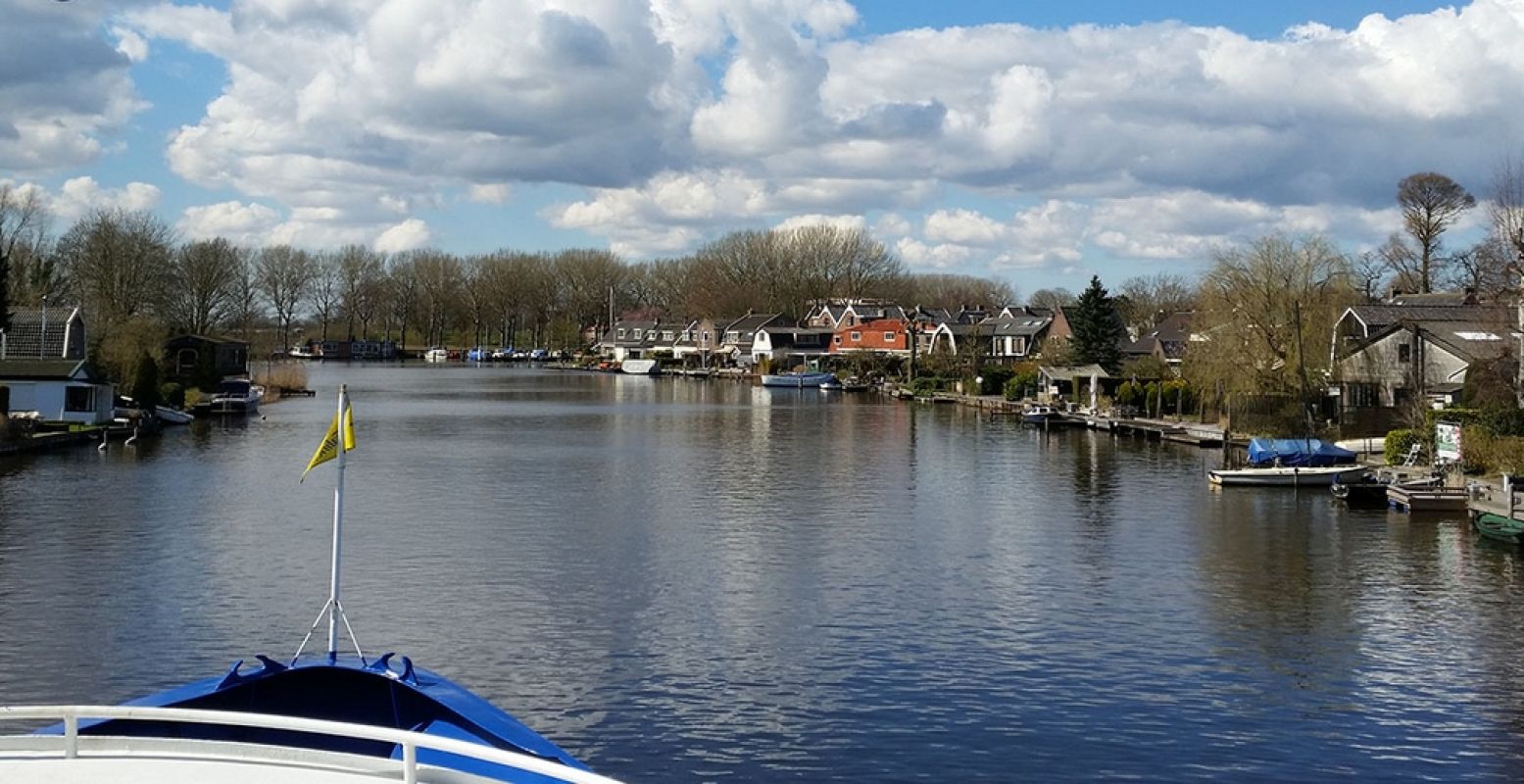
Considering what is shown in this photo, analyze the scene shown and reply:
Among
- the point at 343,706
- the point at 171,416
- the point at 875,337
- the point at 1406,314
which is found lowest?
the point at 343,706

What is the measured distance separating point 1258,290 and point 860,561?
34999mm

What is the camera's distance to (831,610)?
24.2 metres

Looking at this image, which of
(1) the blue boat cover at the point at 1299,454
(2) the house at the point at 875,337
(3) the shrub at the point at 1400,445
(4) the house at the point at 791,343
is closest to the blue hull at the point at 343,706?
(1) the blue boat cover at the point at 1299,454

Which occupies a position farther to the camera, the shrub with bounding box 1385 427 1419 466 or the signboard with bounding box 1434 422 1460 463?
the shrub with bounding box 1385 427 1419 466

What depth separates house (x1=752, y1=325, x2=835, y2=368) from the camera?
131875 mm

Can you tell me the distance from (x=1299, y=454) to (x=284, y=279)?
134m

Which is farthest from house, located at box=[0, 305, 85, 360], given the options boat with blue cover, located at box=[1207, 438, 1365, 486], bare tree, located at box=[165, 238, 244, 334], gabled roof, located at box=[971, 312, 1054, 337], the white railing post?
gabled roof, located at box=[971, 312, 1054, 337]

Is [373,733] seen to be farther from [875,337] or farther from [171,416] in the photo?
[875,337]

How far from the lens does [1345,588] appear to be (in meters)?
26.8

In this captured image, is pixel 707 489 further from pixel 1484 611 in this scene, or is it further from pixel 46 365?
pixel 46 365

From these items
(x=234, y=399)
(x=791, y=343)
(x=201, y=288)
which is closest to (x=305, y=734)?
(x=234, y=399)

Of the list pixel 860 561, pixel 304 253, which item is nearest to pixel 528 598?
pixel 860 561

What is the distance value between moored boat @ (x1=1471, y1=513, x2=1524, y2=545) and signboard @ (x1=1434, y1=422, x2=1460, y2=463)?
5.93 m

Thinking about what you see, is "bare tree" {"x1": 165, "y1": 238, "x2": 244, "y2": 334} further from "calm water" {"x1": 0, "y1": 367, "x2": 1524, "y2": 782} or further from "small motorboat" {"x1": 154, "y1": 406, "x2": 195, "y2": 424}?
"calm water" {"x1": 0, "y1": 367, "x2": 1524, "y2": 782}
